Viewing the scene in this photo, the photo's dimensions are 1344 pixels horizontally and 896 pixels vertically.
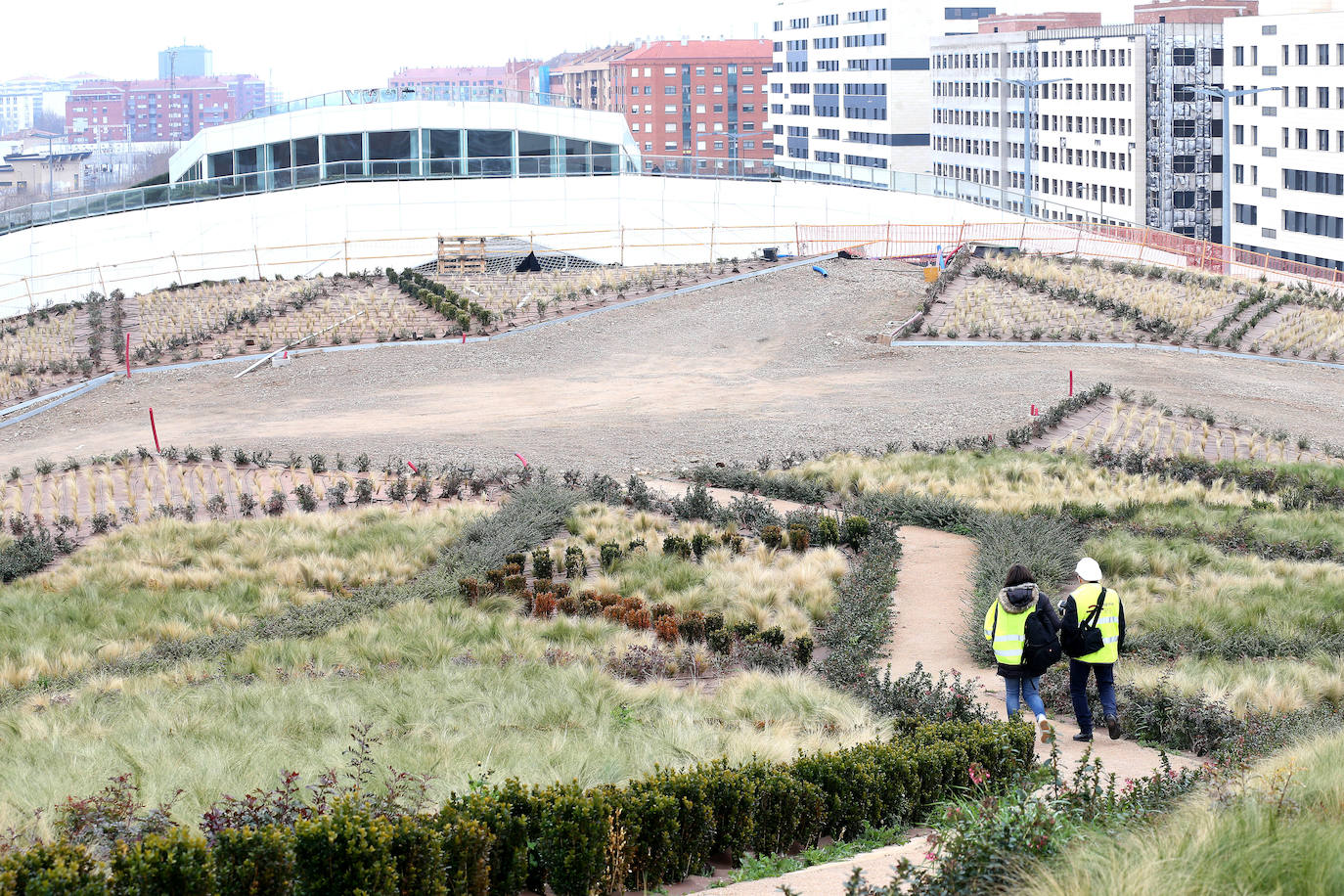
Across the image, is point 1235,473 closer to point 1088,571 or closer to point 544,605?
point 544,605

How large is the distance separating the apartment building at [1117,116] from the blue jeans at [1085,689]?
7624cm

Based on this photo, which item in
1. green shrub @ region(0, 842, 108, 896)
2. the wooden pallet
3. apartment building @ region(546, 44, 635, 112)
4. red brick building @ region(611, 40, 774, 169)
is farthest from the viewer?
apartment building @ region(546, 44, 635, 112)

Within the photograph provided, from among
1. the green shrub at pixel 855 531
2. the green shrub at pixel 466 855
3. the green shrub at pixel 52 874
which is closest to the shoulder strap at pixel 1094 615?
the green shrub at pixel 466 855

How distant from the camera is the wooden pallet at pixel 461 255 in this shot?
1880 inches

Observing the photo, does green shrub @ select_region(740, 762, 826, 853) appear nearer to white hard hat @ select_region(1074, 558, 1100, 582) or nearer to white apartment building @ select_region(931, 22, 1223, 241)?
white hard hat @ select_region(1074, 558, 1100, 582)

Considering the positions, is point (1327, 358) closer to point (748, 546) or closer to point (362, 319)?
point (748, 546)

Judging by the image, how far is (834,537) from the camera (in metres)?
17.1

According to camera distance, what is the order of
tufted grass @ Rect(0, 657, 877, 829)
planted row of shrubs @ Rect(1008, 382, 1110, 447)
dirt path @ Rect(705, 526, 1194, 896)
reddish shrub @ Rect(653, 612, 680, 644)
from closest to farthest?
dirt path @ Rect(705, 526, 1194, 896) → tufted grass @ Rect(0, 657, 877, 829) → reddish shrub @ Rect(653, 612, 680, 644) → planted row of shrubs @ Rect(1008, 382, 1110, 447)

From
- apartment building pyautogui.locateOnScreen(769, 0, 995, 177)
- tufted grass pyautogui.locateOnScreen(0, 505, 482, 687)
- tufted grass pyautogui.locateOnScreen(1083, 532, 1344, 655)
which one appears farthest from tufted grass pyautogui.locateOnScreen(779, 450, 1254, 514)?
apartment building pyautogui.locateOnScreen(769, 0, 995, 177)

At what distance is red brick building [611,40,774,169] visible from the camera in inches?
6590

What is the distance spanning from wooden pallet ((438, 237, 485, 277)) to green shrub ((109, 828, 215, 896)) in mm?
41411

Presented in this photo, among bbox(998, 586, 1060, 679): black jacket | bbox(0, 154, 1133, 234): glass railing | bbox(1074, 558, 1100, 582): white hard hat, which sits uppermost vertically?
bbox(0, 154, 1133, 234): glass railing

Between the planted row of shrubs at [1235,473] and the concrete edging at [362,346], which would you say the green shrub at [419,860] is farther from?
the concrete edging at [362,346]

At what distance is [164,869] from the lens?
226 inches
